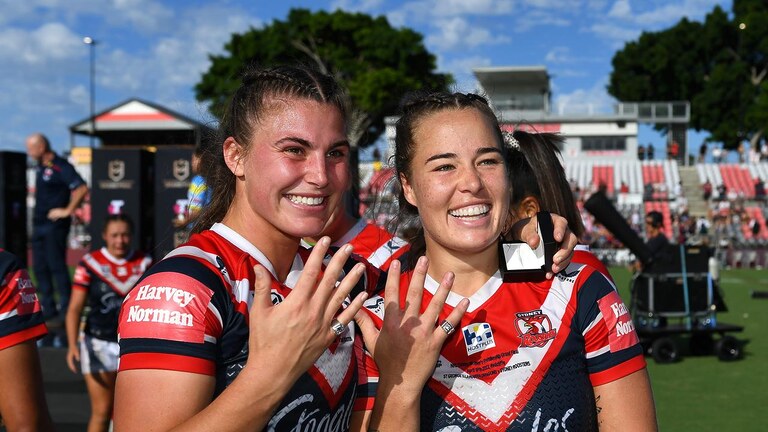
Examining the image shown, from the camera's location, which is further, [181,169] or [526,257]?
[181,169]

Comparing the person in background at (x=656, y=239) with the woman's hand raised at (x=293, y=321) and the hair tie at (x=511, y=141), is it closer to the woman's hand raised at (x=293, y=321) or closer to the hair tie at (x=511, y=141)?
the hair tie at (x=511, y=141)

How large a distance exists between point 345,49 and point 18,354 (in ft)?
140

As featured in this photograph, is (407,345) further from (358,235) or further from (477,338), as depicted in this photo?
(358,235)

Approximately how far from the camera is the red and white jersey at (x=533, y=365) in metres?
2.19

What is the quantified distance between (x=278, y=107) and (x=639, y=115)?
152 ft

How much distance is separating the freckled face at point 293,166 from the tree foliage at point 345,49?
39.7 metres

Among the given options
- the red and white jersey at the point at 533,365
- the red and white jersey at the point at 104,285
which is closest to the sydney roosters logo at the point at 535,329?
the red and white jersey at the point at 533,365

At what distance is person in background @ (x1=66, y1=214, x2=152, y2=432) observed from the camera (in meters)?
5.36

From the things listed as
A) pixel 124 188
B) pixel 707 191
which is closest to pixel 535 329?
pixel 124 188

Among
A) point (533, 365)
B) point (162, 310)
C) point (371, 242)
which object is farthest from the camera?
point (371, 242)

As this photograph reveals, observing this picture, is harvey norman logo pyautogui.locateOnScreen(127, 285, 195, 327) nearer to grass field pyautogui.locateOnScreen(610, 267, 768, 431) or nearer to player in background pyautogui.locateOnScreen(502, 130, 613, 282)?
player in background pyautogui.locateOnScreen(502, 130, 613, 282)

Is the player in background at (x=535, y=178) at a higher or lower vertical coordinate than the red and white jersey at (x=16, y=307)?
higher

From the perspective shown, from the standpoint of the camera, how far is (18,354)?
233 centimetres

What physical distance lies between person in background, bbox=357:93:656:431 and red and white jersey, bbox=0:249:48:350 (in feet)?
3.48
